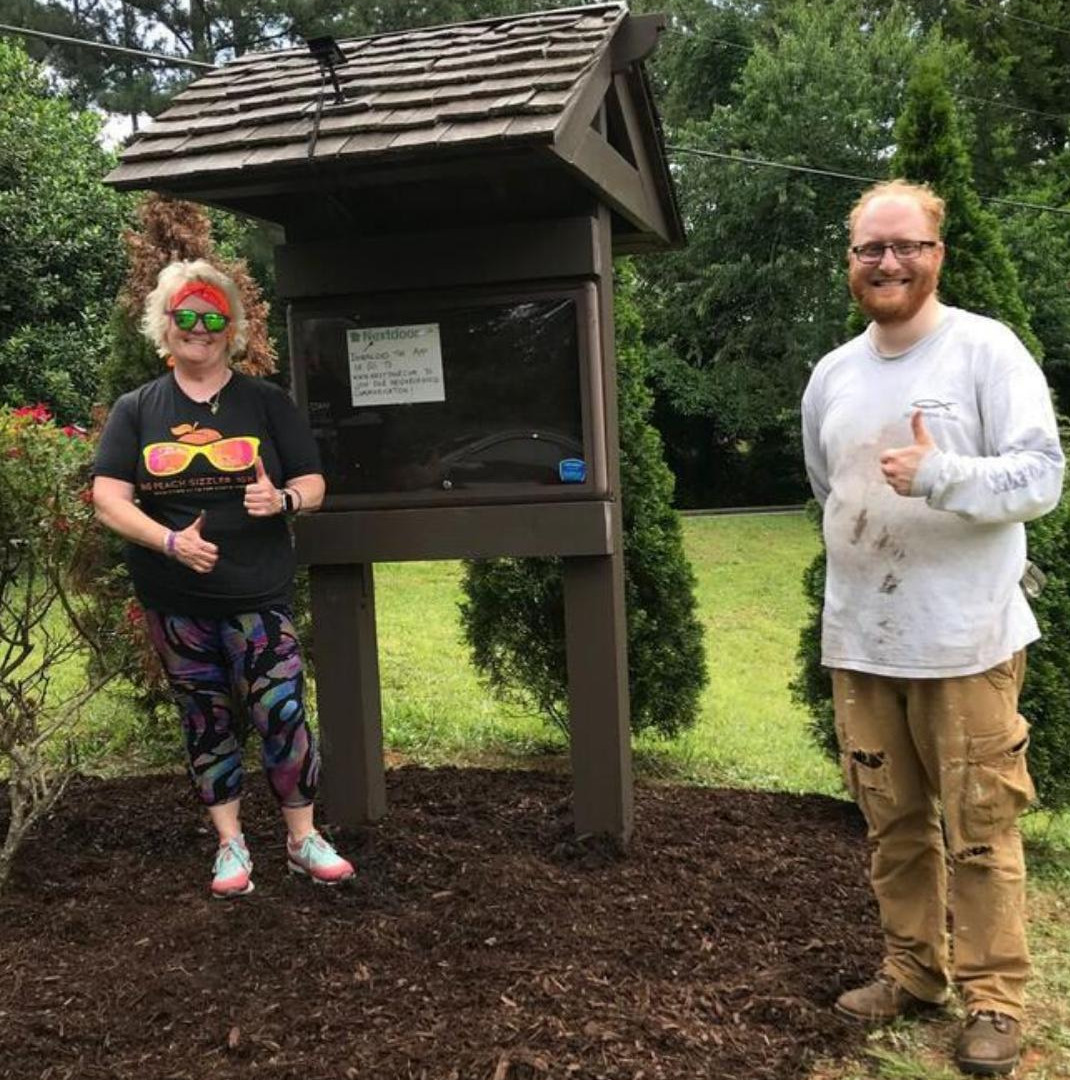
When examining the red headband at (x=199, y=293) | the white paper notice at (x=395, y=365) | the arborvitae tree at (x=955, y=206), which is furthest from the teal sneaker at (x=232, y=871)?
the arborvitae tree at (x=955, y=206)

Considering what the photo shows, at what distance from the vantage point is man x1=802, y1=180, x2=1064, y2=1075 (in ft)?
8.12

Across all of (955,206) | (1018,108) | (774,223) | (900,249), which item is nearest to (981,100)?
(1018,108)

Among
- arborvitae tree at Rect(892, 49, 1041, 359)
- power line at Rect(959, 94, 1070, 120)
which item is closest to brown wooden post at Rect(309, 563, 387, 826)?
arborvitae tree at Rect(892, 49, 1041, 359)

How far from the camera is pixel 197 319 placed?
316 centimetres

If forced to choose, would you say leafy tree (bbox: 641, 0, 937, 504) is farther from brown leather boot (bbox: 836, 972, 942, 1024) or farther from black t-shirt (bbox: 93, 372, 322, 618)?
brown leather boot (bbox: 836, 972, 942, 1024)

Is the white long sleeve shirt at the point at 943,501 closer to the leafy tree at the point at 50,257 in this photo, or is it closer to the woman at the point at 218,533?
the woman at the point at 218,533

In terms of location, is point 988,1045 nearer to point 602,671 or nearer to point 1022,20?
point 602,671

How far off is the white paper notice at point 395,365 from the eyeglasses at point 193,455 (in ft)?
2.05

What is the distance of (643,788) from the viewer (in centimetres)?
459

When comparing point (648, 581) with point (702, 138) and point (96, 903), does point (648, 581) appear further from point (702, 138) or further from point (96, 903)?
point (702, 138)

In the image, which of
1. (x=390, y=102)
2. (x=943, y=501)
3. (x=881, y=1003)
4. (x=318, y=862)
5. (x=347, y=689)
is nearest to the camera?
(x=943, y=501)

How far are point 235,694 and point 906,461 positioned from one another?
2.06 m

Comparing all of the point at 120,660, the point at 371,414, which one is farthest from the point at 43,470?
the point at 371,414

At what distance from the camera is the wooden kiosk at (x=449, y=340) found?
3.46 meters
